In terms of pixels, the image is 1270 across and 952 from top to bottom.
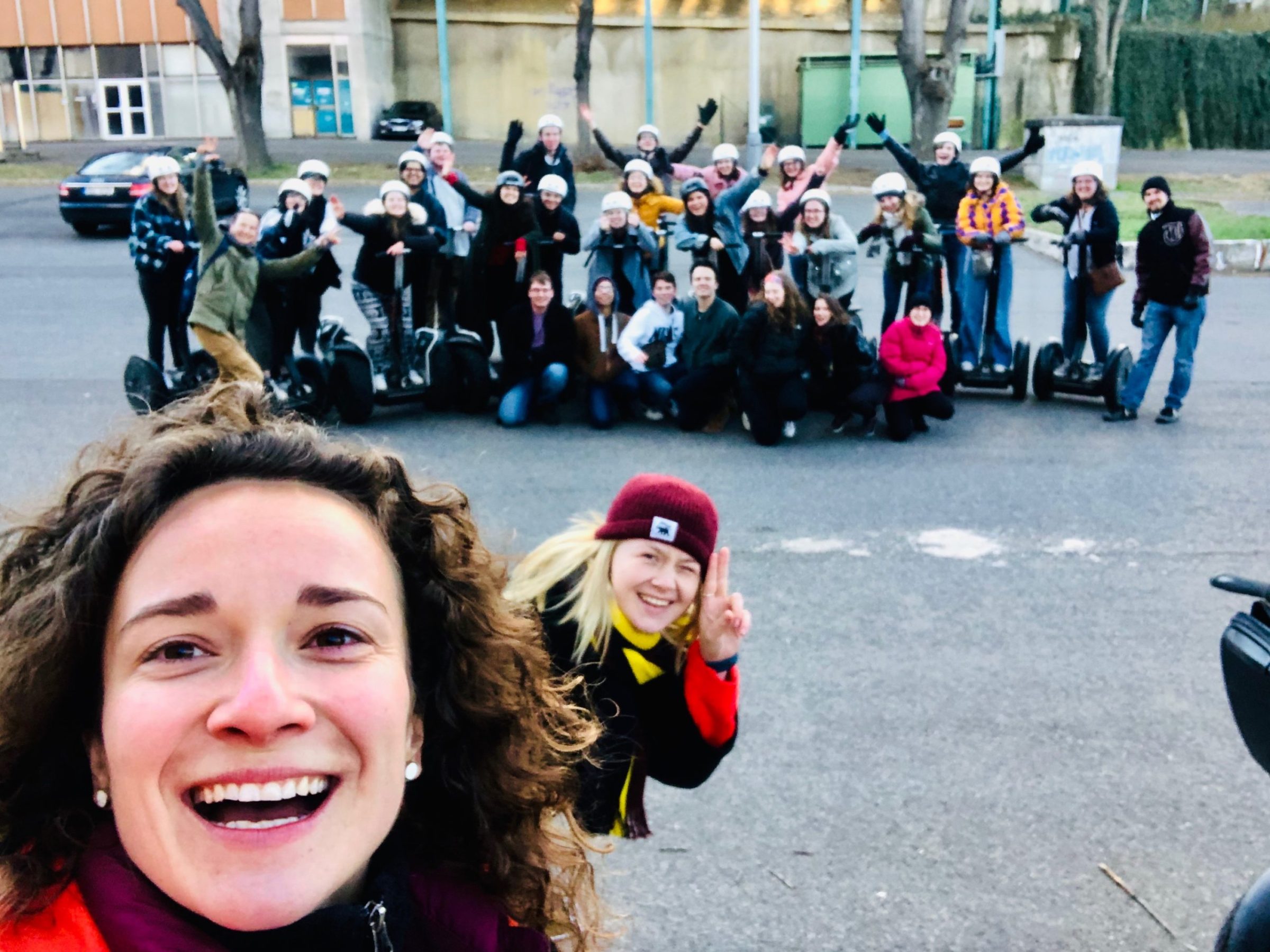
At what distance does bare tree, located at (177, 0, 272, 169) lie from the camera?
26047 mm

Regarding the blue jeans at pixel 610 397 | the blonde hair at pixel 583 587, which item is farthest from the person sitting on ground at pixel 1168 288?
the blonde hair at pixel 583 587

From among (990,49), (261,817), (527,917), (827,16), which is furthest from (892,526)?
(827,16)

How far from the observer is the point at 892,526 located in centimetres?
758

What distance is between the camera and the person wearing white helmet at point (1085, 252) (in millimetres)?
10320

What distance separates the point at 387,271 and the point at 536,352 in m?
1.41

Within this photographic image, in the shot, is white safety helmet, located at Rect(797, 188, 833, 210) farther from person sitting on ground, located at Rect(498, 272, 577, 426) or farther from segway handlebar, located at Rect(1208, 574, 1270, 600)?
segway handlebar, located at Rect(1208, 574, 1270, 600)

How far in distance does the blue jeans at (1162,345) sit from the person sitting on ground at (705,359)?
3152mm

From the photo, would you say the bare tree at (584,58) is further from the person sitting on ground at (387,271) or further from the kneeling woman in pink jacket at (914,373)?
the kneeling woman in pink jacket at (914,373)

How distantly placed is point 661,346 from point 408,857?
8.60 metres

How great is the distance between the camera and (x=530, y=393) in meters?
10.1

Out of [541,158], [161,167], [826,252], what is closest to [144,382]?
[161,167]

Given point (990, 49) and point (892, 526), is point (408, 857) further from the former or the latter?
point (990, 49)

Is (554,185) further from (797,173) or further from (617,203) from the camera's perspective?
(797,173)

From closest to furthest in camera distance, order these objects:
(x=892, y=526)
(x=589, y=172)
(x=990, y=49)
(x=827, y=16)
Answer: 1. (x=892, y=526)
2. (x=589, y=172)
3. (x=990, y=49)
4. (x=827, y=16)
